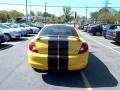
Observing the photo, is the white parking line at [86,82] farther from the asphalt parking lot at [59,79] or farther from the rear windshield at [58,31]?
the rear windshield at [58,31]

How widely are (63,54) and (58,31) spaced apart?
5.59 ft

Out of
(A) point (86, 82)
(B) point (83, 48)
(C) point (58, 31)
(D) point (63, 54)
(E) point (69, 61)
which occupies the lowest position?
(A) point (86, 82)

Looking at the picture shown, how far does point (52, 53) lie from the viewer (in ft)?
25.0

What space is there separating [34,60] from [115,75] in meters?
2.64

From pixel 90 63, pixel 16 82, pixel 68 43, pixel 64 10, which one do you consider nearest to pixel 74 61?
pixel 68 43

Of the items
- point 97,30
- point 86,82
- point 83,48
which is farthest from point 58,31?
point 97,30

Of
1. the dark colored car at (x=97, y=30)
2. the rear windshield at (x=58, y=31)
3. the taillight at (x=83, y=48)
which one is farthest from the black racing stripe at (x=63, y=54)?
the dark colored car at (x=97, y=30)

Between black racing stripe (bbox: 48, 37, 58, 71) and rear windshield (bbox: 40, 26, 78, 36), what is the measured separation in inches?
48.0

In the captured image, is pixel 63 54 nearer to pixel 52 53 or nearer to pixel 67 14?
pixel 52 53

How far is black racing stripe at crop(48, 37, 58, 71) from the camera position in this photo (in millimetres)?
7484

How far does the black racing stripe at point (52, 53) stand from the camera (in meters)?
7.48

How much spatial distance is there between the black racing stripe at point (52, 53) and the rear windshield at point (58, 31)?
1.22 meters

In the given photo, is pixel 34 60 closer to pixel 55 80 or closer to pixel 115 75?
pixel 55 80

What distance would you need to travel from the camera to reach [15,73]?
28.1 ft
